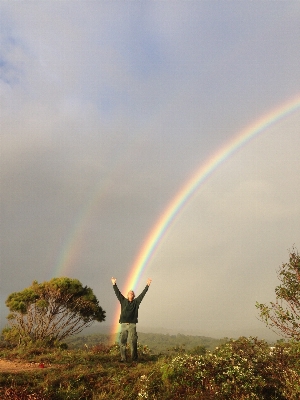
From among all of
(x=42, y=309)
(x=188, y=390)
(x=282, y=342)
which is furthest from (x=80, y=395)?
(x=42, y=309)

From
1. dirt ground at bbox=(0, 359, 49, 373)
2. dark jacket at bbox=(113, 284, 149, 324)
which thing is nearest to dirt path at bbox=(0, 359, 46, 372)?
dirt ground at bbox=(0, 359, 49, 373)

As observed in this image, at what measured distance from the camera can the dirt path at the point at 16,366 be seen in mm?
10844

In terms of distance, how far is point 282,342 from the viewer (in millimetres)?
9328

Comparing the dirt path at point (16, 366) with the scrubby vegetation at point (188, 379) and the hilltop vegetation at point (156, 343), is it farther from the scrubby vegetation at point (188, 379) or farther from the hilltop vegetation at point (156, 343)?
the hilltop vegetation at point (156, 343)

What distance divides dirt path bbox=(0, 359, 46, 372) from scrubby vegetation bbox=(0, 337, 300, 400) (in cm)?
57

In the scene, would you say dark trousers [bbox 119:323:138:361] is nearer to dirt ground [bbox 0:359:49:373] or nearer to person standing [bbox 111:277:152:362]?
person standing [bbox 111:277:152:362]

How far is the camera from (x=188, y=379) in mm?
9055

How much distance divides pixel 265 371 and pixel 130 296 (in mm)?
5598

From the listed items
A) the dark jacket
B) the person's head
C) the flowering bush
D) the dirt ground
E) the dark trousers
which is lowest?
the flowering bush

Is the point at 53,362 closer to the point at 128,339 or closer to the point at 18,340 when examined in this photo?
the point at 128,339

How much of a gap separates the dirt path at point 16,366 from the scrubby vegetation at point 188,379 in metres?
0.57

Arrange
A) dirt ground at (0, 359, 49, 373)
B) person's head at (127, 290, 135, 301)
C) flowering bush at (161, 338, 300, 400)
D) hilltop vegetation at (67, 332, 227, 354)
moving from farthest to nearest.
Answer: hilltop vegetation at (67, 332, 227, 354) < person's head at (127, 290, 135, 301) < dirt ground at (0, 359, 49, 373) < flowering bush at (161, 338, 300, 400)

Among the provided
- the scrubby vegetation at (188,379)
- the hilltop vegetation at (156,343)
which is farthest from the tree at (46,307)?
the scrubby vegetation at (188,379)

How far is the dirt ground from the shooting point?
35.6 feet
